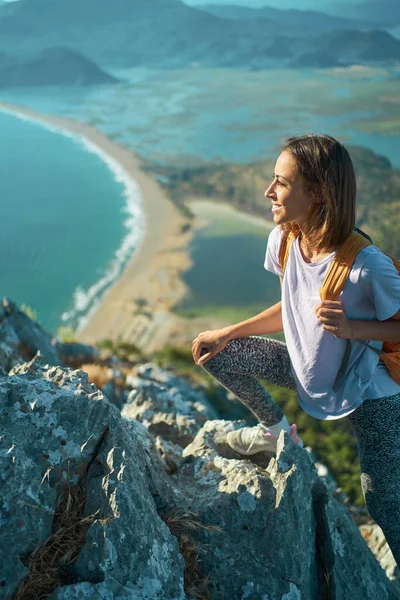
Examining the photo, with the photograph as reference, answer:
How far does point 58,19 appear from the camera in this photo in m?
103

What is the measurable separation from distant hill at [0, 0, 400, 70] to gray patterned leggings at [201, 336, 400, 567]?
103 meters

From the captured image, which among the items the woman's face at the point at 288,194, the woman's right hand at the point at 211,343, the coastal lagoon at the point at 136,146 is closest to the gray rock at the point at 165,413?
the woman's right hand at the point at 211,343

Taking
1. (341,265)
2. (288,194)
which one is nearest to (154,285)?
(288,194)

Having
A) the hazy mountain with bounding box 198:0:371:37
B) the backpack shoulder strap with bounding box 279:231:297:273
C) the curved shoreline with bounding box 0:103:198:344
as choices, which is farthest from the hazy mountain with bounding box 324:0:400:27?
the backpack shoulder strap with bounding box 279:231:297:273

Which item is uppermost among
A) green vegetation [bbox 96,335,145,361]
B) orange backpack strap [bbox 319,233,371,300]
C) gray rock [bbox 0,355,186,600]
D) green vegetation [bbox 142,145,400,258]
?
orange backpack strap [bbox 319,233,371,300]

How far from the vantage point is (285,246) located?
2779mm

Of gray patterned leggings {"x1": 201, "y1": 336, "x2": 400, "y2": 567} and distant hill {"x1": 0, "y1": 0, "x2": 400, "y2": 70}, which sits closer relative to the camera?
gray patterned leggings {"x1": 201, "y1": 336, "x2": 400, "y2": 567}

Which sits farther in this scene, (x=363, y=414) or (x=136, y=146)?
(x=136, y=146)

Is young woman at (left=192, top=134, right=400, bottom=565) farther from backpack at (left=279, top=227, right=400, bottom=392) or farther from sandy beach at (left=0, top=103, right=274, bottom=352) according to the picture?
sandy beach at (left=0, top=103, right=274, bottom=352)

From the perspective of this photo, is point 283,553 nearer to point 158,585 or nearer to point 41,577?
point 158,585

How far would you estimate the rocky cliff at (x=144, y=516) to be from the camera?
7.01 ft

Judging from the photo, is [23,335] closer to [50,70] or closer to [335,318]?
[335,318]

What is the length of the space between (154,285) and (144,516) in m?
40.1

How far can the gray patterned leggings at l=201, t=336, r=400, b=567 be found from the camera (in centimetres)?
261
